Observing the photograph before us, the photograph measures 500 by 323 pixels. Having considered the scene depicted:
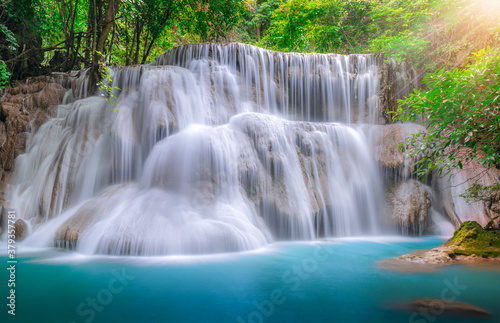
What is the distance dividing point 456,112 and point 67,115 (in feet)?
31.9

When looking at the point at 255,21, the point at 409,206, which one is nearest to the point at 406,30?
the point at 409,206

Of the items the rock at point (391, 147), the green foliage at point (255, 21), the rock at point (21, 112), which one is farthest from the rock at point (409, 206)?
the green foliage at point (255, 21)

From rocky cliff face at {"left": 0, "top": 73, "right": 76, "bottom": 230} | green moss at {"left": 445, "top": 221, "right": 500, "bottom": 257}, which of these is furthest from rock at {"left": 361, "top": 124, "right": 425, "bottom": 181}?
rocky cliff face at {"left": 0, "top": 73, "right": 76, "bottom": 230}

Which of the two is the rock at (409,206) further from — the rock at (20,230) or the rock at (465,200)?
the rock at (20,230)

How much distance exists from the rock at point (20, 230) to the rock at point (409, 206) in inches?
373

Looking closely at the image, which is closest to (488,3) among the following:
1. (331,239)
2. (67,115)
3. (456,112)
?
(456,112)

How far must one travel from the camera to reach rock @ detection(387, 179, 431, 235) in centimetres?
861

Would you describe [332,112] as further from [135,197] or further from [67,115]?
[67,115]

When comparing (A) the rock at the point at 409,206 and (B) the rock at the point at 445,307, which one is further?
(A) the rock at the point at 409,206

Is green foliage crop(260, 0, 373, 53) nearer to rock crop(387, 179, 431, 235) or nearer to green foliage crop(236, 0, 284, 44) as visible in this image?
green foliage crop(236, 0, 284, 44)

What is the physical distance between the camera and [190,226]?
5.95m

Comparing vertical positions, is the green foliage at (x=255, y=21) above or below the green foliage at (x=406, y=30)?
above

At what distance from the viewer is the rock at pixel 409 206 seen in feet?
28.2

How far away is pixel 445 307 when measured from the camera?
3189 mm
